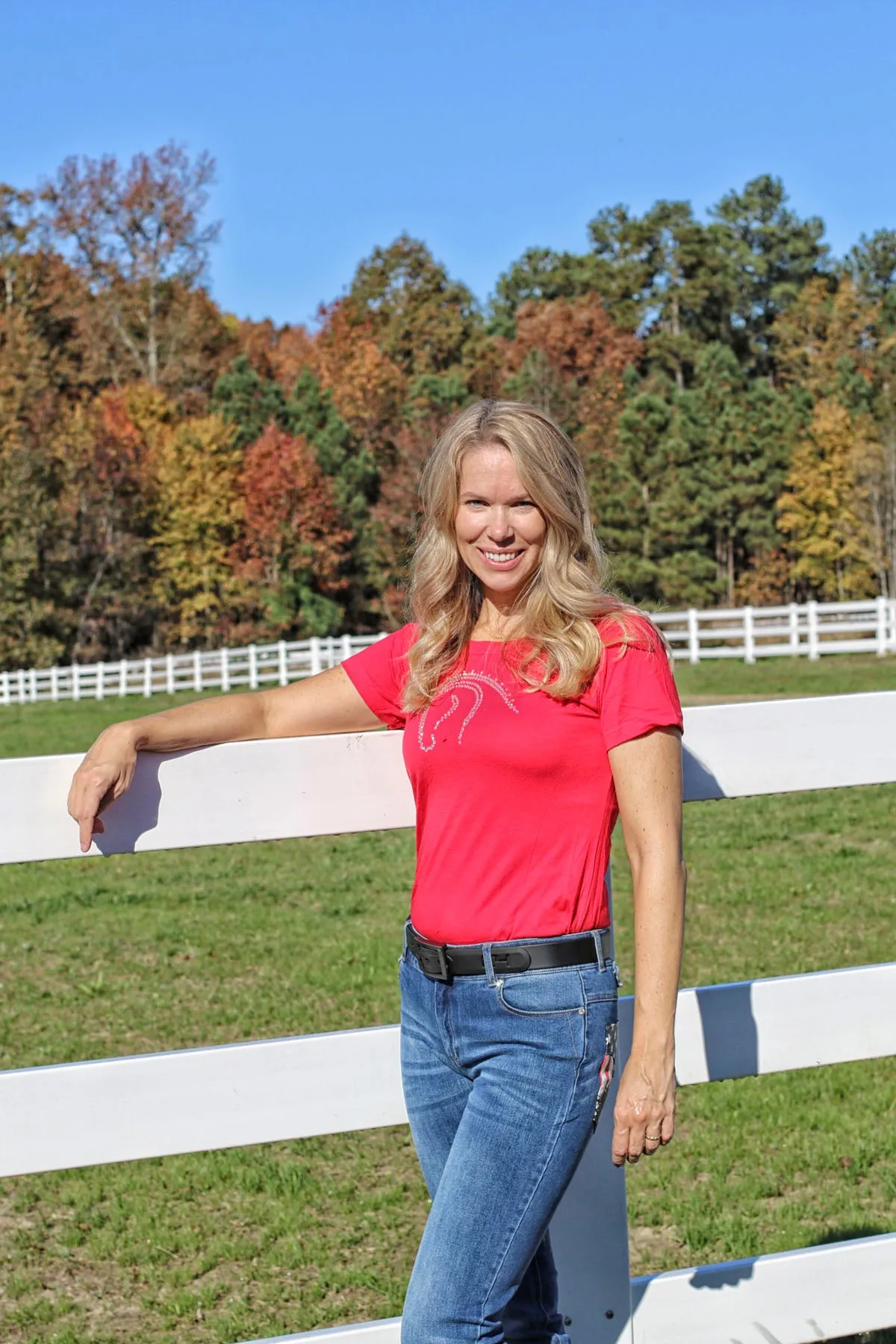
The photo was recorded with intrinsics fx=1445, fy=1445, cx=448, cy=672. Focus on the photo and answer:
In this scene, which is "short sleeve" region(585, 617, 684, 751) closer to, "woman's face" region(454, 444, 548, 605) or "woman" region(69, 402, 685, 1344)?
"woman" region(69, 402, 685, 1344)

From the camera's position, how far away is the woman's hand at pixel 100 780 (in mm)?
2279

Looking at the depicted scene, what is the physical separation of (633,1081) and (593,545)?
91 cm

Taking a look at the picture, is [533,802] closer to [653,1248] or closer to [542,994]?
[542,994]

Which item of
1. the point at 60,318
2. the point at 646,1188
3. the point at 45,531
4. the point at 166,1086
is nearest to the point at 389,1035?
the point at 166,1086

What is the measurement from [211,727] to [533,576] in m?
0.62

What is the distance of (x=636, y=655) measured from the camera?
228cm

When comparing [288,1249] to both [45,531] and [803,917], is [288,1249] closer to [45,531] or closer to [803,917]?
[803,917]

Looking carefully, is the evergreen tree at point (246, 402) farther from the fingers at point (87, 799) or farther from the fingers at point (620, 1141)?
the fingers at point (620, 1141)

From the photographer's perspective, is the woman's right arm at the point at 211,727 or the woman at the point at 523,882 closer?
the woman at the point at 523,882

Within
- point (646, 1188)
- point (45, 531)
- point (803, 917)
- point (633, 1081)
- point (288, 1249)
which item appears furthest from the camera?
point (45, 531)

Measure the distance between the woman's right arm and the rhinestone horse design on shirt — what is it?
0.22 meters

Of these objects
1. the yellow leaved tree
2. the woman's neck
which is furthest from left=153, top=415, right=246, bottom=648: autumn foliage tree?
the woman's neck

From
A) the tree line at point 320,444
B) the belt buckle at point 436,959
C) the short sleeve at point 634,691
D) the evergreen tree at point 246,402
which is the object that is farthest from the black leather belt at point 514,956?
the evergreen tree at point 246,402

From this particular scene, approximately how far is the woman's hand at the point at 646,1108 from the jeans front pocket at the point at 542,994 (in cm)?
13
